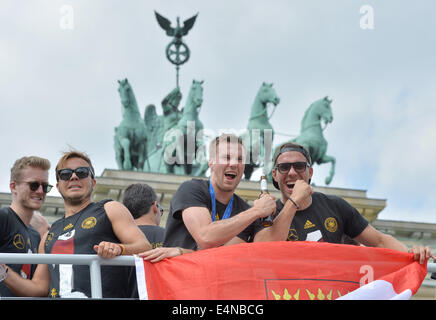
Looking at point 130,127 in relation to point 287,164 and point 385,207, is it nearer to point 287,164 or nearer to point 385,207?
point 385,207

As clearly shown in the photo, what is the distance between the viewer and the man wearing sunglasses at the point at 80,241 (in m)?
3.16

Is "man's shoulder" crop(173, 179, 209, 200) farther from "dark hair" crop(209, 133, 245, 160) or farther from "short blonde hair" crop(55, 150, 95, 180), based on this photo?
"short blonde hair" crop(55, 150, 95, 180)

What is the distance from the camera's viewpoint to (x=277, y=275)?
115 inches

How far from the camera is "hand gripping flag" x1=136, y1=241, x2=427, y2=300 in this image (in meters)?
2.87

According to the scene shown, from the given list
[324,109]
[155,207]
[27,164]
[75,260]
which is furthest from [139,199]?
[324,109]

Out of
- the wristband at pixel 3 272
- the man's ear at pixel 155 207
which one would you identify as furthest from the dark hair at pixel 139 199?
the wristband at pixel 3 272

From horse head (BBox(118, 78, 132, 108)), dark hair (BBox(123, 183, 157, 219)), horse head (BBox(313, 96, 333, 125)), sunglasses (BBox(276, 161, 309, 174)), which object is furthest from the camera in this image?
horse head (BBox(313, 96, 333, 125))

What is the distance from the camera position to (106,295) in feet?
10.6

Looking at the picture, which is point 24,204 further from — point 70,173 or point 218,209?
point 218,209

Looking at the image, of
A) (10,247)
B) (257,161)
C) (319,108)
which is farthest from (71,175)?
(319,108)

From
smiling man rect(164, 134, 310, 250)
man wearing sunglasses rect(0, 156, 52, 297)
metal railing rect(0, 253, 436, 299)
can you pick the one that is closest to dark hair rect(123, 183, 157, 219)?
man wearing sunglasses rect(0, 156, 52, 297)

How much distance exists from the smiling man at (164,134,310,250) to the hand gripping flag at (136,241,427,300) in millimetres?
150

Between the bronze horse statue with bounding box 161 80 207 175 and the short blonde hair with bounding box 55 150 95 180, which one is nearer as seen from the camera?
the short blonde hair with bounding box 55 150 95 180

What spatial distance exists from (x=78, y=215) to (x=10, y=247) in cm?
39
